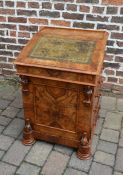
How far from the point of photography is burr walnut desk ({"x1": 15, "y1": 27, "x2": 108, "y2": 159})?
243 cm

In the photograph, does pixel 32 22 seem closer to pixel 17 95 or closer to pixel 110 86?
pixel 17 95

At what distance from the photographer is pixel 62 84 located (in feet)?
8.21

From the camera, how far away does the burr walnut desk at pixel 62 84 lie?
2.43 m

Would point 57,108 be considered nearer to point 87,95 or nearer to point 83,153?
point 87,95

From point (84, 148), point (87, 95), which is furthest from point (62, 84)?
point (84, 148)

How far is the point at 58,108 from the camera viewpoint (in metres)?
2.66

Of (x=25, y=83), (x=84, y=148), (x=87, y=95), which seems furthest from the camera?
(x=84, y=148)

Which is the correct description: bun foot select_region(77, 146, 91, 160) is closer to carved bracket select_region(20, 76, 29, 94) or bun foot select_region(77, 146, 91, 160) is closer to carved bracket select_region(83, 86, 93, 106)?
carved bracket select_region(83, 86, 93, 106)

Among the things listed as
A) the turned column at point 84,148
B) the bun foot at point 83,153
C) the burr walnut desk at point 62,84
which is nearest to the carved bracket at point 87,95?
the burr walnut desk at point 62,84

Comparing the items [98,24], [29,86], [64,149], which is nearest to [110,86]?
[98,24]

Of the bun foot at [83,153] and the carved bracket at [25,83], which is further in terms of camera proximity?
the bun foot at [83,153]

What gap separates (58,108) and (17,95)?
3.84ft

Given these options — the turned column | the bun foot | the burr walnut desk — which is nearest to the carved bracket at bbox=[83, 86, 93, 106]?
the burr walnut desk

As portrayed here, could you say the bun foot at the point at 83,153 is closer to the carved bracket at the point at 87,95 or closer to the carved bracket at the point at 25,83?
the carved bracket at the point at 87,95
